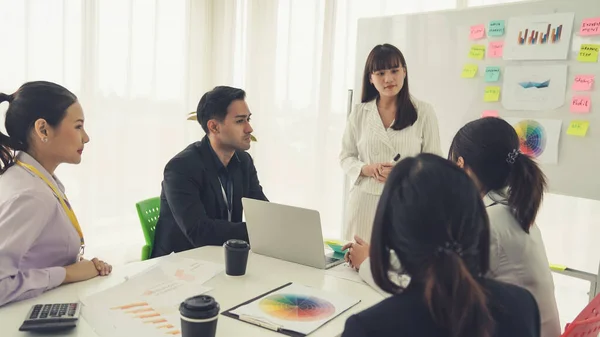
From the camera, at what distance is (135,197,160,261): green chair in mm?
2047

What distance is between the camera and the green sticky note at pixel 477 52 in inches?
99.7

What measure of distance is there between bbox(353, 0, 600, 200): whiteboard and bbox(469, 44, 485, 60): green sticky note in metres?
0.02

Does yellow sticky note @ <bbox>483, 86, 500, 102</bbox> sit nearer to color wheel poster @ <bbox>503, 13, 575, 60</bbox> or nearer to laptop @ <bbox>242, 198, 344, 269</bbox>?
color wheel poster @ <bbox>503, 13, 575, 60</bbox>

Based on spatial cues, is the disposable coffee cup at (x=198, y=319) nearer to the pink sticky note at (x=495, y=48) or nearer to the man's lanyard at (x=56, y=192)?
the man's lanyard at (x=56, y=192)

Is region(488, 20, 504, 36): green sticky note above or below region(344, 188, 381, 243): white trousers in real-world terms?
above

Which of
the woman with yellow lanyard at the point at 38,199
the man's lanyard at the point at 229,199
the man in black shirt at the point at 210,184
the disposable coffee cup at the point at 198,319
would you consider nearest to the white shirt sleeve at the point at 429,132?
the man in black shirt at the point at 210,184

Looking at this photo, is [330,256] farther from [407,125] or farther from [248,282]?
[407,125]

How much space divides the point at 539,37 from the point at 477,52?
300 millimetres

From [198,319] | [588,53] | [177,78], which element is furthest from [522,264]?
[177,78]

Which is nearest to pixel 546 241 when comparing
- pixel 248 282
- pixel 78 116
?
pixel 248 282

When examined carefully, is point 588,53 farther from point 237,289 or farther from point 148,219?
point 148,219

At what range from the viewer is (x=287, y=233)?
1582 mm

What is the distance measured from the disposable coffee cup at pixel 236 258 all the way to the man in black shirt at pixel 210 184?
14.1 inches

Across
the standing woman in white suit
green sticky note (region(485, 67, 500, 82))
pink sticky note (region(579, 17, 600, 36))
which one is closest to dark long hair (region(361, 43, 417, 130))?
the standing woman in white suit
